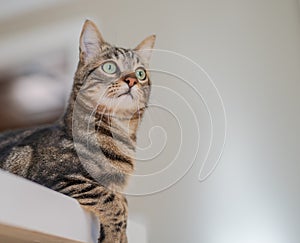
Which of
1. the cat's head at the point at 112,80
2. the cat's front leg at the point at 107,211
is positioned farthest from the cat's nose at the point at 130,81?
the cat's front leg at the point at 107,211

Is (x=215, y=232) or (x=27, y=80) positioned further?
(x=27, y=80)

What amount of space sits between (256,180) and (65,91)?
64 centimetres

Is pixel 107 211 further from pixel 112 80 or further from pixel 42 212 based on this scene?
pixel 112 80

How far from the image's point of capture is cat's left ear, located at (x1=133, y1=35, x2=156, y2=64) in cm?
115

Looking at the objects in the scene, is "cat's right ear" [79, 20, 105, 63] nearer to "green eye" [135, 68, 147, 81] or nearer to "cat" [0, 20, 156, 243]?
"cat" [0, 20, 156, 243]

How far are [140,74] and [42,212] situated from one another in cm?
54

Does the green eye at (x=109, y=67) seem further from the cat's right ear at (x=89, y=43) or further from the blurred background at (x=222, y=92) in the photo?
the blurred background at (x=222, y=92)

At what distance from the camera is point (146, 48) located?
1188 mm

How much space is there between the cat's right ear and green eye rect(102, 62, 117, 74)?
7 centimetres

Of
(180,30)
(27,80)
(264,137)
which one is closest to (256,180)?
(264,137)

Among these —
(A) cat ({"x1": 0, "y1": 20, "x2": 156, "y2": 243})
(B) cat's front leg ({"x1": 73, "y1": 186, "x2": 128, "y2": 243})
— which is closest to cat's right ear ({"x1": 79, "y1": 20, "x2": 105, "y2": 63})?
(A) cat ({"x1": 0, "y1": 20, "x2": 156, "y2": 243})

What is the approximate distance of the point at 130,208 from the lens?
1.09 metres

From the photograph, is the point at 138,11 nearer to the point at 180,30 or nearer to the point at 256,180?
the point at 180,30

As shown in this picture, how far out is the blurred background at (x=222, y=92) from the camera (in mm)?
996
